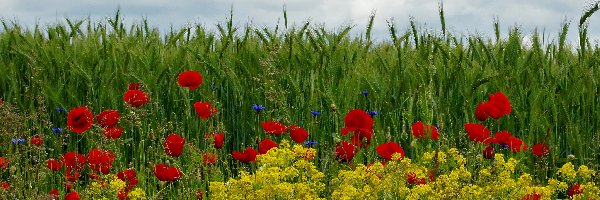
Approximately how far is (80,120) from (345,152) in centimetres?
106

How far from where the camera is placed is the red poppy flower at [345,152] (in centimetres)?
300

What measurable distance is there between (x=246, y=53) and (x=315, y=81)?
28.1 inches

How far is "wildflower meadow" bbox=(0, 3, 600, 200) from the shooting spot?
3.50m

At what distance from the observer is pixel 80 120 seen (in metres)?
3.30

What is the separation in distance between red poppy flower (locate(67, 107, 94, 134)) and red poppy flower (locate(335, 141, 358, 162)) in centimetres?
98

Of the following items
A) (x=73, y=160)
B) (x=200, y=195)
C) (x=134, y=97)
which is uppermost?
(x=134, y=97)

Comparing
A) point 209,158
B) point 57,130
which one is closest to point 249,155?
point 209,158

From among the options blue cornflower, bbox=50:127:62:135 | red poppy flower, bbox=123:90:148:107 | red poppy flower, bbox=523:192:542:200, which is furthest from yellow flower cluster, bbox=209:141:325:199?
blue cornflower, bbox=50:127:62:135

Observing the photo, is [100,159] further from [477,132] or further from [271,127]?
[477,132]

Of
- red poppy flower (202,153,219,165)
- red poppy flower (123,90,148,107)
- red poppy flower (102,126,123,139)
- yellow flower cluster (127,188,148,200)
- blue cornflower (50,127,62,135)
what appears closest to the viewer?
yellow flower cluster (127,188,148,200)

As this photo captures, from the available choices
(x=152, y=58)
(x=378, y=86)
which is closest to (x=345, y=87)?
(x=378, y=86)

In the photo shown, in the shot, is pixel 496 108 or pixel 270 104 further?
pixel 270 104

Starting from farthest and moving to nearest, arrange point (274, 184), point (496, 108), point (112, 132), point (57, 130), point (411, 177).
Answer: point (57, 130) < point (112, 132) < point (496, 108) < point (411, 177) < point (274, 184)

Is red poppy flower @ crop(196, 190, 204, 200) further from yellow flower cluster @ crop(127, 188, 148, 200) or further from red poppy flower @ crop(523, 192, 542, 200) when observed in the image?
red poppy flower @ crop(523, 192, 542, 200)
